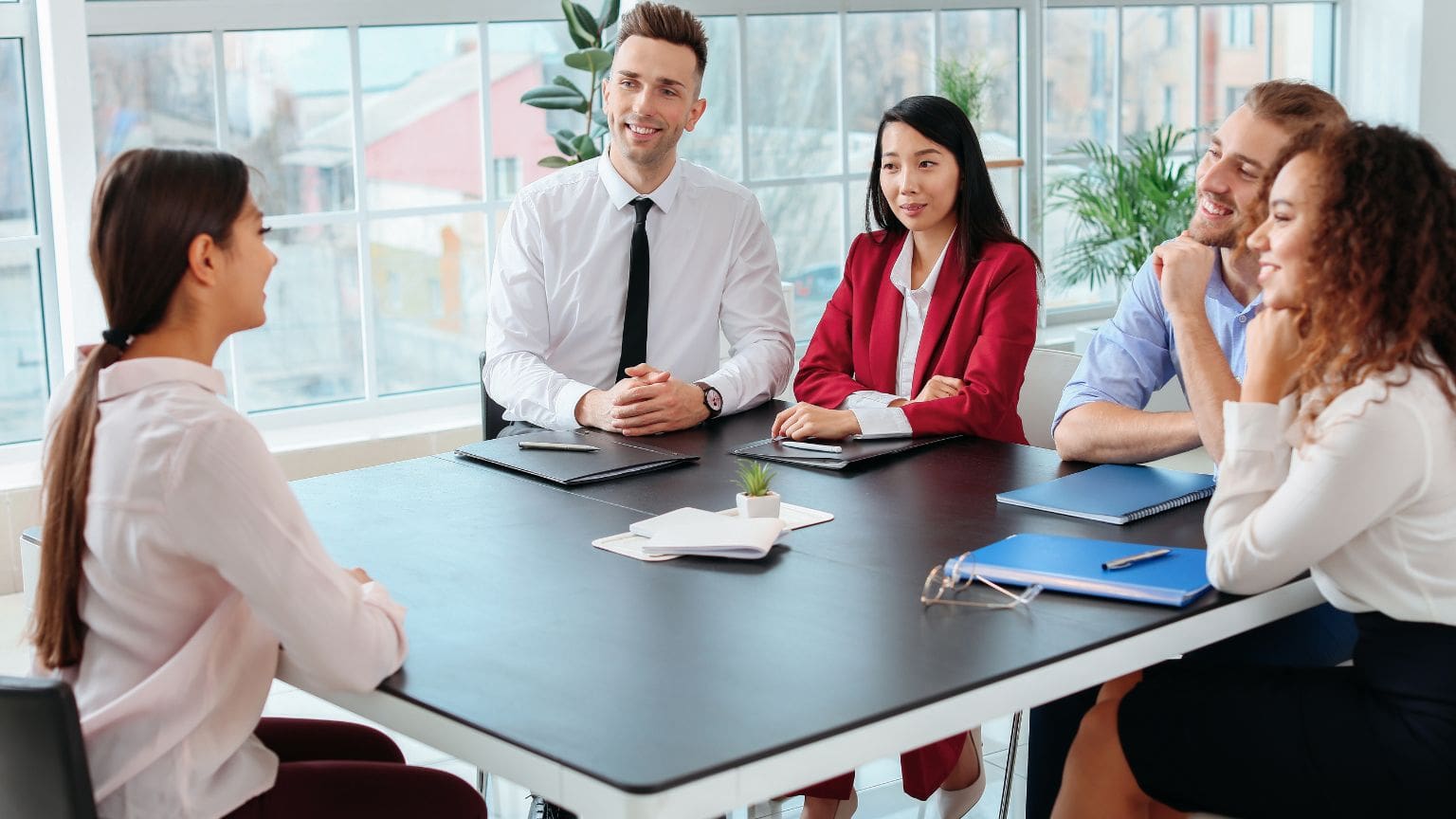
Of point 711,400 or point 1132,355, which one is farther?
point 711,400

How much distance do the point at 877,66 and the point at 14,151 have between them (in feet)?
9.40

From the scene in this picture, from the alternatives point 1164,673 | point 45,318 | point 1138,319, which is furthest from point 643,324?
point 45,318

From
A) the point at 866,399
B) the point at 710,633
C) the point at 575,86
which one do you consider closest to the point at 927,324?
the point at 866,399

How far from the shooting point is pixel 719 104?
529cm

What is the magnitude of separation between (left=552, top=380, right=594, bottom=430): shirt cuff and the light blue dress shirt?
3.01 feet

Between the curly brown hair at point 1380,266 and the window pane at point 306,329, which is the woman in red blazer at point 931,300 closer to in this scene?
the curly brown hair at point 1380,266

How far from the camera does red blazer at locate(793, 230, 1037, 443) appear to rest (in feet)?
9.51

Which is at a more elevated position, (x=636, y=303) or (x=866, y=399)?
(x=636, y=303)

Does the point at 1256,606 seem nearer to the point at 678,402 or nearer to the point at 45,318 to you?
the point at 678,402

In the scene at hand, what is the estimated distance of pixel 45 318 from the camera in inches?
173

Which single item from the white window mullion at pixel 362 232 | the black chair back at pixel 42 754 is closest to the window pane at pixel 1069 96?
the white window mullion at pixel 362 232

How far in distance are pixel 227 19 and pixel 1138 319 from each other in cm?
284

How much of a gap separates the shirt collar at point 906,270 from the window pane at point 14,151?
2.53 meters

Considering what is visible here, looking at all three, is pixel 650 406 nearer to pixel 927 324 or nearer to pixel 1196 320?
pixel 927 324
